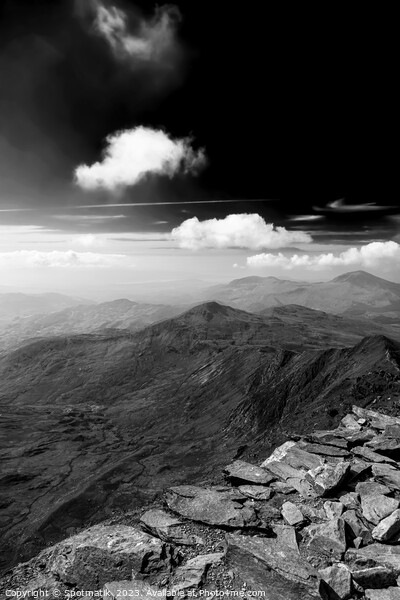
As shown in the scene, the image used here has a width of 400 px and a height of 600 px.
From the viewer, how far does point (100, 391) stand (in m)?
161

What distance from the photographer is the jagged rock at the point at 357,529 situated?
47.7ft

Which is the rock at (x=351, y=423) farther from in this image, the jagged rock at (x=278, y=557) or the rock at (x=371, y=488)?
the jagged rock at (x=278, y=557)

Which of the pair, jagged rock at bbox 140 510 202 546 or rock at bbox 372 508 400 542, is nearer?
rock at bbox 372 508 400 542

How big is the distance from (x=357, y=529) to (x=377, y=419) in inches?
743

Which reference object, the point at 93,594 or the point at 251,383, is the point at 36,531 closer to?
the point at 93,594

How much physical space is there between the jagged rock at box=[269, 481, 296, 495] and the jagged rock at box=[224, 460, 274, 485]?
0.47 m

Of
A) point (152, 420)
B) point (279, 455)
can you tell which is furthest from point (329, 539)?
point (152, 420)

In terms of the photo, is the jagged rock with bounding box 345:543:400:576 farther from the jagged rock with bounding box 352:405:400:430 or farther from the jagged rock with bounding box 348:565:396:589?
the jagged rock with bounding box 352:405:400:430

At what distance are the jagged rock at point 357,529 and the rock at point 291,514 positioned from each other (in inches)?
82.5

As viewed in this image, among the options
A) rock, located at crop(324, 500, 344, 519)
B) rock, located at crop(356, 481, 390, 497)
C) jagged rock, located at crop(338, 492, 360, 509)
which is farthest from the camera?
rock, located at crop(356, 481, 390, 497)

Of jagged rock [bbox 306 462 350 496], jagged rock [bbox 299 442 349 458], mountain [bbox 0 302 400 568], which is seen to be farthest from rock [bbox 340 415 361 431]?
mountain [bbox 0 302 400 568]

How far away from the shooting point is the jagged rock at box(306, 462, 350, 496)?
708 inches

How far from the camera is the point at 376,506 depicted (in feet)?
52.9

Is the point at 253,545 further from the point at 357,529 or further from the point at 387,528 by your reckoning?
the point at 387,528
